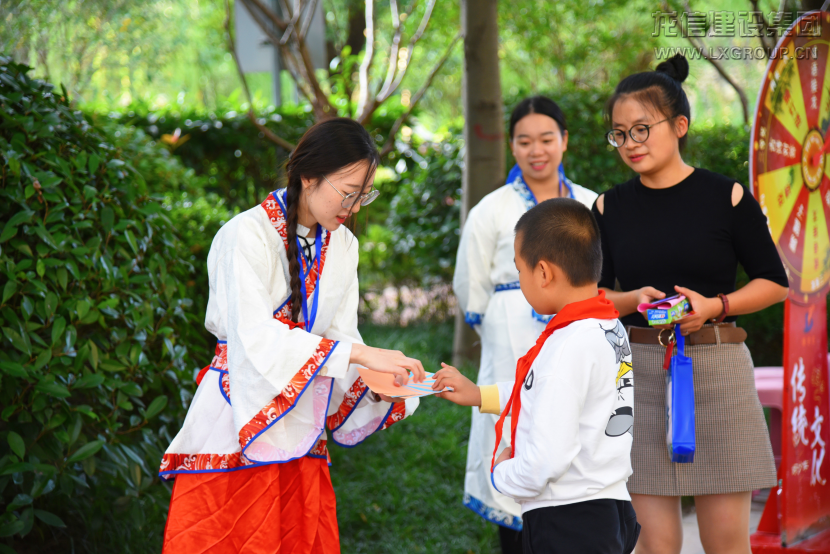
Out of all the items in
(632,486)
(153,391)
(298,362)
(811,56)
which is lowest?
(632,486)

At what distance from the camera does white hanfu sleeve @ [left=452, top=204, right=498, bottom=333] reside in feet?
9.62

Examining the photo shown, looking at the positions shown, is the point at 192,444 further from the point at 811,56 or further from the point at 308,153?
the point at 811,56

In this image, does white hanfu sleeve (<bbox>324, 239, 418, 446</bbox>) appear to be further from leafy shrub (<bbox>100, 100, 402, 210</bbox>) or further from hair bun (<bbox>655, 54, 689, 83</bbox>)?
leafy shrub (<bbox>100, 100, 402, 210</bbox>)

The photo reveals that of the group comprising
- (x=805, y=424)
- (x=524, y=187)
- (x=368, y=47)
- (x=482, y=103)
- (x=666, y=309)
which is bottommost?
(x=805, y=424)

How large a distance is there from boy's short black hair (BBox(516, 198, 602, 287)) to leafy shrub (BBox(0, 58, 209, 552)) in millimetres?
1364

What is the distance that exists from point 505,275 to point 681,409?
3.38 feet

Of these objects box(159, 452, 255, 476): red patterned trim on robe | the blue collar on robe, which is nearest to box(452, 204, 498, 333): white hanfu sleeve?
the blue collar on robe

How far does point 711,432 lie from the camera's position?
206 centimetres

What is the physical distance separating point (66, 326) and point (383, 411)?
1010 millimetres

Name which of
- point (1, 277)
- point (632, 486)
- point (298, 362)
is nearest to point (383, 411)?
point (298, 362)

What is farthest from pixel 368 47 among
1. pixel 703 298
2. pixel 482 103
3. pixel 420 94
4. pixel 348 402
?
pixel 703 298

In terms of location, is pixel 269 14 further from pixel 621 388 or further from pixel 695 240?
pixel 621 388

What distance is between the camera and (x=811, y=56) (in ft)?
9.10

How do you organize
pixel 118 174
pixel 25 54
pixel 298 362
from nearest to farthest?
pixel 298 362, pixel 118 174, pixel 25 54
